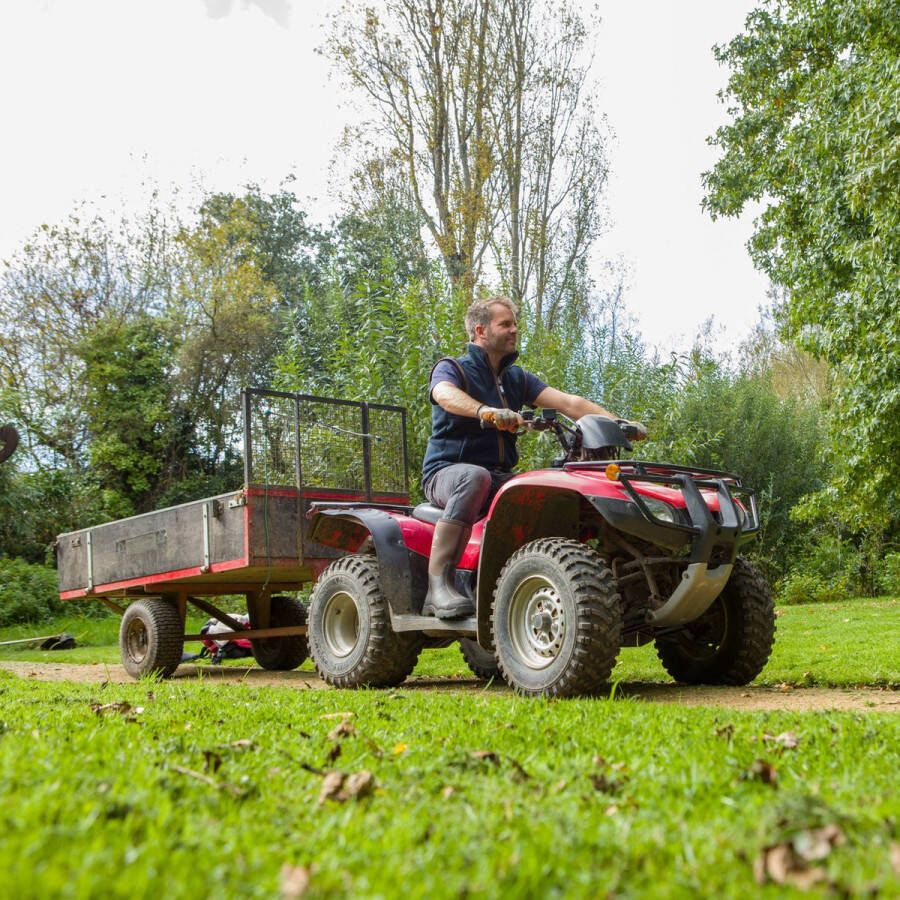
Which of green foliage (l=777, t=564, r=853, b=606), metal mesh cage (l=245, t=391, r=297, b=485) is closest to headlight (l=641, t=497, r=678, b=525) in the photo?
metal mesh cage (l=245, t=391, r=297, b=485)

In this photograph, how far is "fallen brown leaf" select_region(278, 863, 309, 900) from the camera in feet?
5.77

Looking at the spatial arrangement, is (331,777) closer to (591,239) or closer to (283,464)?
(283,464)

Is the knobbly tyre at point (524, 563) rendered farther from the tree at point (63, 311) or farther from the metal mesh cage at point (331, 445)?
the tree at point (63, 311)

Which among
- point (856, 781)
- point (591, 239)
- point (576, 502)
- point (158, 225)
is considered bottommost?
point (856, 781)

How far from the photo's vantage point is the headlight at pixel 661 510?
5586 mm

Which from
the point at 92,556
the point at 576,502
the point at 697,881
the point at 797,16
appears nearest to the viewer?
the point at 697,881

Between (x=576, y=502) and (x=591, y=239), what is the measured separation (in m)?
19.8

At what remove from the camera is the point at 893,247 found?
12.4 metres

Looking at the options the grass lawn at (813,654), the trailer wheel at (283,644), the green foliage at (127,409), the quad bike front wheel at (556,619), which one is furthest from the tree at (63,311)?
the quad bike front wheel at (556,619)

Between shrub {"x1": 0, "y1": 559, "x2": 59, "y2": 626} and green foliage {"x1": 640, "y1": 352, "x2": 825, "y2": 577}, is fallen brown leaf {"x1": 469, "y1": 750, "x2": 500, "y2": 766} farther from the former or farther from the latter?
shrub {"x1": 0, "y1": 559, "x2": 59, "y2": 626}

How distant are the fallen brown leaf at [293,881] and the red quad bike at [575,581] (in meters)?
3.64

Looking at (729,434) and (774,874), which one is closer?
(774,874)

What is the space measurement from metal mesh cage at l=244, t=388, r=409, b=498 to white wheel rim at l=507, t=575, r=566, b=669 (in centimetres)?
346

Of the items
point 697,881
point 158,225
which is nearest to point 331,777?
point 697,881
